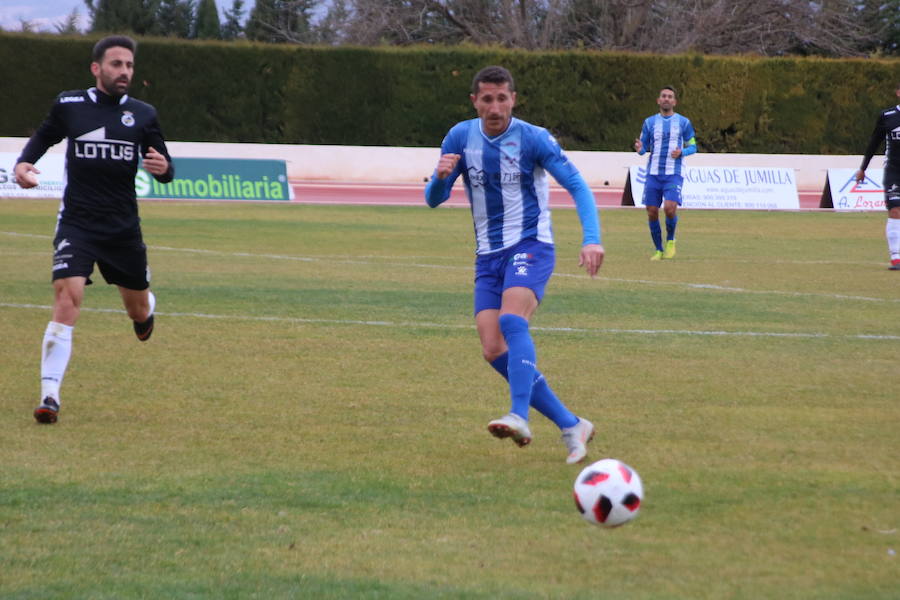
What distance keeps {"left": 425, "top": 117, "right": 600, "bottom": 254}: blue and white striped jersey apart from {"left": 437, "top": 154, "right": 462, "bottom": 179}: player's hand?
128 mm

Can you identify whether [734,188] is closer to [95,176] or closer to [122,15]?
[95,176]

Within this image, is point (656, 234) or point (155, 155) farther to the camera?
point (656, 234)

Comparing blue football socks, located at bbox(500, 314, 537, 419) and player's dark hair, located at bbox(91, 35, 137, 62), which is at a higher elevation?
player's dark hair, located at bbox(91, 35, 137, 62)

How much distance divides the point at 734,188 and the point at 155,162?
79.0 feet

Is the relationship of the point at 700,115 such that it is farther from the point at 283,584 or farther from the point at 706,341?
the point at 283,584

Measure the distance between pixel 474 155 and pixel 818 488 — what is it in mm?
2468

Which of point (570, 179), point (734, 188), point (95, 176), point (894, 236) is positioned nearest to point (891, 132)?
point (894, 236)

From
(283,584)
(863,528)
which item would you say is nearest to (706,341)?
(863,528)

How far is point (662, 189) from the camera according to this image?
18.8 meters

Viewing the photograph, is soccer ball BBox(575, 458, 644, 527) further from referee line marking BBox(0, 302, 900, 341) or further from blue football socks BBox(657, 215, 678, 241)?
blue football socks BBox(657, 215, 678, 241)

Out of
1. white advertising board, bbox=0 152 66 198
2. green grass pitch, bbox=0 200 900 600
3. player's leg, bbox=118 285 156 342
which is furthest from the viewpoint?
white advertising board, bbox=0 152 66 198

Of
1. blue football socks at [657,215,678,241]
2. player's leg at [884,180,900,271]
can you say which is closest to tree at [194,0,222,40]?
blue football socks at [657,215,678,241]

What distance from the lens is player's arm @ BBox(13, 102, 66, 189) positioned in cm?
770

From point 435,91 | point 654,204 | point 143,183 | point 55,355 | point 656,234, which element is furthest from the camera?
point 435,91
